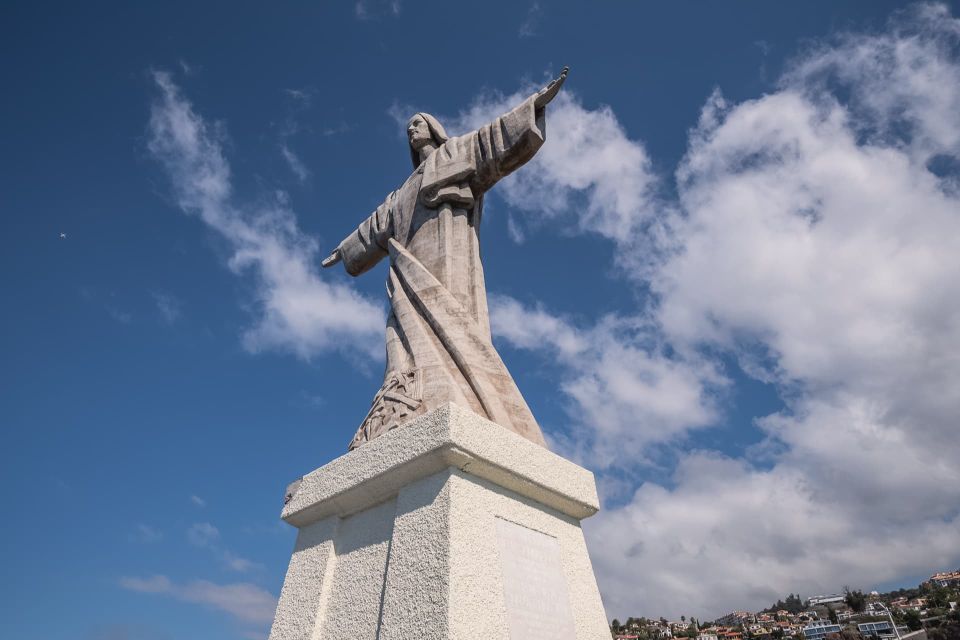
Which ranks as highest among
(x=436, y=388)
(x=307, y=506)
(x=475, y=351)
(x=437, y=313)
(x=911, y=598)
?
(x=911, y=598)

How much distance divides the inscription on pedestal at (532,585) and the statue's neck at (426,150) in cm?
503

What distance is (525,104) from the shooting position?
6.21m

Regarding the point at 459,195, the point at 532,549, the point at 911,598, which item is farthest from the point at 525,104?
the point at 911,598

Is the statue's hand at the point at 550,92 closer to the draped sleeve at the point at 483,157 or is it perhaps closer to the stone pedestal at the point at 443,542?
the draped sleeve at the point at 483,157

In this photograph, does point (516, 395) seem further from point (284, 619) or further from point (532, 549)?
point (284, 619)

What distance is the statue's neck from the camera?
7.46 meters

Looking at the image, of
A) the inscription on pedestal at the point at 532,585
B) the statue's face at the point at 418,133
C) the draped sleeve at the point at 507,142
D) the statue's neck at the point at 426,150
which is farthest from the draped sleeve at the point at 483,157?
the inscription on pedestal at the point at 532,585

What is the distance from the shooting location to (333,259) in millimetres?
7910

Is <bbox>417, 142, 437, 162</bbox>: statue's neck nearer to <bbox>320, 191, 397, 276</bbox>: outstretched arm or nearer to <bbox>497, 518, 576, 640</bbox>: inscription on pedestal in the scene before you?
<bbox>320, 191, 397, 276</bbox>: outstretched arm

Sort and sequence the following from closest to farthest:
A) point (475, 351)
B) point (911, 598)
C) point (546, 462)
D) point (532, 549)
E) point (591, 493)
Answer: point (532, 549) < point (546, 462) < point (591, 493) < point (475, 351) < point (911, 598)

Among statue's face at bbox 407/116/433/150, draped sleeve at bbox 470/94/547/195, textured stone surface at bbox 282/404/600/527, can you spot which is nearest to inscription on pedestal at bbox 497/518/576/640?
textured stone surface at bbox 282/404/600/527

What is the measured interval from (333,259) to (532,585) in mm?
5369

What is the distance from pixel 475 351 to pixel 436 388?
636mm

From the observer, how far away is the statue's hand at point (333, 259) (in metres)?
7.85
